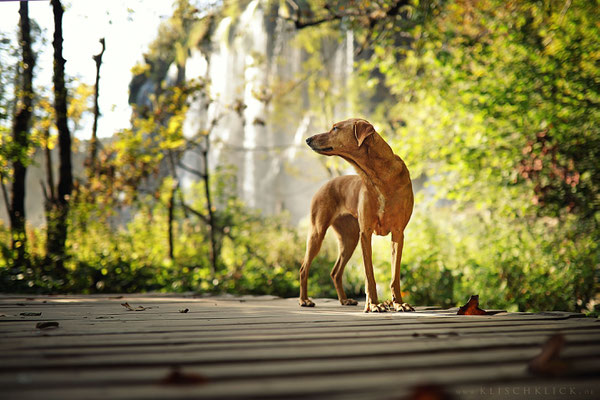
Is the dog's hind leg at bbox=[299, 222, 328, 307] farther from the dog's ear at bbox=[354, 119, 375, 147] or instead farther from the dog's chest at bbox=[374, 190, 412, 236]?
the dog's ear at bbox=[354, 119, 375, 147]

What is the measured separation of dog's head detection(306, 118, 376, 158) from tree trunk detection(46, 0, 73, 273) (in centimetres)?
526

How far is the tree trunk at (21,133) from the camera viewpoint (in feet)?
21.8

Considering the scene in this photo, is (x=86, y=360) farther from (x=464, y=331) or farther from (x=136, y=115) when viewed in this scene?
(x=136, y=115)

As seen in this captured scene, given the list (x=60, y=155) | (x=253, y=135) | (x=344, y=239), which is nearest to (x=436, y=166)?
(x=344, y=239)

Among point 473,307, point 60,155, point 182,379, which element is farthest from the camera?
point 60,155

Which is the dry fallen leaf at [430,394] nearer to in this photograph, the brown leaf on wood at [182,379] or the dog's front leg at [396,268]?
the brown leaf on wood at [182,379]

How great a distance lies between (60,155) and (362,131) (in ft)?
19.6

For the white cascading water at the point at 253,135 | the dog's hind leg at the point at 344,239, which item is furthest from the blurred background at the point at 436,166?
the white cascading water at the point at 253,135

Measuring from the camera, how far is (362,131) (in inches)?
118

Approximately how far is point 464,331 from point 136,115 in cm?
916

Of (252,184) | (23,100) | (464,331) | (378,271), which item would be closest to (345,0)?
(378,271)

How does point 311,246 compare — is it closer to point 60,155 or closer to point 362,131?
point 362,131

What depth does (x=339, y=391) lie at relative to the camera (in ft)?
3.41

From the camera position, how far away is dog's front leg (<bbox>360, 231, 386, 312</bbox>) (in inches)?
118
